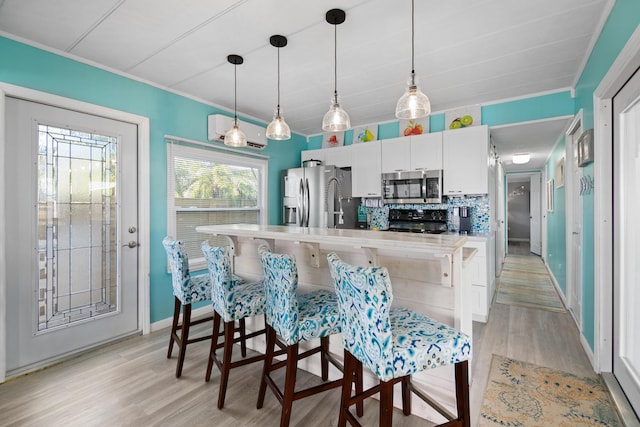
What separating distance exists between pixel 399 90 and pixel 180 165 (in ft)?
8.43

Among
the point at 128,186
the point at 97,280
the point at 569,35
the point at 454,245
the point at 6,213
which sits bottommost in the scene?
the point at 97,280

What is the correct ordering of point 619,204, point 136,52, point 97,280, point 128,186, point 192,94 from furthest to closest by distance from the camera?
1. point 192,94
2. point 128,186
3. point 97,280
4. point 136,52
5. point 619,204

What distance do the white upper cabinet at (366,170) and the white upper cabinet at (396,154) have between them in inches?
3.7

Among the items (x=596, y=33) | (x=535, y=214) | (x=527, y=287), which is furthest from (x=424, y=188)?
(x=535, y=214)

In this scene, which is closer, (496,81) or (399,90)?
(496,81)

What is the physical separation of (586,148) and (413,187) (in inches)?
72.6

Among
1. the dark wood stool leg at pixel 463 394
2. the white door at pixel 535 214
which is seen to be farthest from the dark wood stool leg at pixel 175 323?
the white door at pixel 535 214

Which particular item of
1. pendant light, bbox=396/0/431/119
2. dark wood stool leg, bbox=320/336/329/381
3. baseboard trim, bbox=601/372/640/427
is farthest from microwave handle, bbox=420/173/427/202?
dark wood stool leg, bbox=320/336/329/381

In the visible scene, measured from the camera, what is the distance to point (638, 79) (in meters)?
1.62

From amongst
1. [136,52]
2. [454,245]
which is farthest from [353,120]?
[454,245]

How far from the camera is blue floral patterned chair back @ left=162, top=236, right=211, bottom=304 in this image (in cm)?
213

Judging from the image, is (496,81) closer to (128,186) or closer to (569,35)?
(569,35)

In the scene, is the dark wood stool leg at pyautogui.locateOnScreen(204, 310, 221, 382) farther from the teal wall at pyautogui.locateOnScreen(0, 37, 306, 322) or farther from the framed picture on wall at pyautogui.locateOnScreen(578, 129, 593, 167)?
the framed picture on wall at pyautogui.locateOnScreen(578, 129, 593, 167)

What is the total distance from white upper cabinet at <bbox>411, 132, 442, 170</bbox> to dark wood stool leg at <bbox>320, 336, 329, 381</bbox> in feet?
8.93
